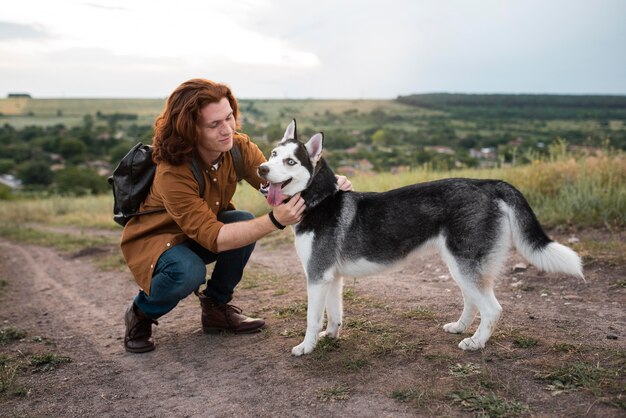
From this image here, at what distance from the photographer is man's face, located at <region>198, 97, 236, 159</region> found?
4.22 meters

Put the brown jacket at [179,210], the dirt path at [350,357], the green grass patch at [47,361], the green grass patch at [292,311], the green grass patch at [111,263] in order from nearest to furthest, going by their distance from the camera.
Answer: the dirt path at [350,357] < the brown jacket at [179,210] < the green grass patch at [47,361] < the green grass patch at [292,311] < the green grass patch at [111,263]

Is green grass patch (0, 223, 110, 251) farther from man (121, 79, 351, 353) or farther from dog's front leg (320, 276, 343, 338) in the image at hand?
dog's front leg (320, 276, 343, 338)

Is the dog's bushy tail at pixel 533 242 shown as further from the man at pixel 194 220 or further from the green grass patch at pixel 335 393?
the green grass patch at pixel 335 393

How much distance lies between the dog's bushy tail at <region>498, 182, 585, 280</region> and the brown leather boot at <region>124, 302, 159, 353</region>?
3.29 metres

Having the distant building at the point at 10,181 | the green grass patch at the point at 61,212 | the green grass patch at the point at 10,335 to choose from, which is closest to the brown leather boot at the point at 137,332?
the green grass patch at the point at 10,335

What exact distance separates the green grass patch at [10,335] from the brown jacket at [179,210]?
69.4 inches

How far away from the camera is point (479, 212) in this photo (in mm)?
3820

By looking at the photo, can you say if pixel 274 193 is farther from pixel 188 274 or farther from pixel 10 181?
pixel 10 181

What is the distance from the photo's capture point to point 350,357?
4129 mm

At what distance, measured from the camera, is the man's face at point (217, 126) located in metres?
4.22

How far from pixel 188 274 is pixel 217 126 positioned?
4.17 feet

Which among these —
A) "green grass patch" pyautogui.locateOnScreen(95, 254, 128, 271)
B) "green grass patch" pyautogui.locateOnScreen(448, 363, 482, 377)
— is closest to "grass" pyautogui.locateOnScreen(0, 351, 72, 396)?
"green grass patch" pyautogui.locateOnScreen(448, 363, 482, 377)

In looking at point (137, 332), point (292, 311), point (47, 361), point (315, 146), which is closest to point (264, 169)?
point (315, 146)

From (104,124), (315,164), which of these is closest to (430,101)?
(315,164)
